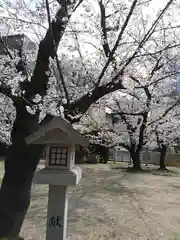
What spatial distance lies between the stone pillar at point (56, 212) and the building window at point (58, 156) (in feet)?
1.00

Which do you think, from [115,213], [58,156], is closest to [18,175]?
[58,156]

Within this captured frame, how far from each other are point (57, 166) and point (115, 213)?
14.6 ft

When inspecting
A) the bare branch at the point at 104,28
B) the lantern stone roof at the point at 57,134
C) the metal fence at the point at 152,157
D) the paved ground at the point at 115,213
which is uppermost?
the bare branch at the point at 104,28

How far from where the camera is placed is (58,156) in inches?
155

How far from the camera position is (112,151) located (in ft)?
90.5

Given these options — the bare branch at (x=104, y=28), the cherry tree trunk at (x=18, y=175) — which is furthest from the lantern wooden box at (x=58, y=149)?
the bare branch at (x=104, y=28)

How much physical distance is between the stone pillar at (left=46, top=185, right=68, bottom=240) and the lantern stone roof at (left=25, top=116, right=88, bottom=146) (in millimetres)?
596

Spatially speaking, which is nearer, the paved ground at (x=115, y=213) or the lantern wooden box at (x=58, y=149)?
the lantern wooden box at (x=58, y=149)

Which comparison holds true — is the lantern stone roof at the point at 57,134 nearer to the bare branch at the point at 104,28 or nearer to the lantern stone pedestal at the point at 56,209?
the lantern stone pedestal at the point at 56,209

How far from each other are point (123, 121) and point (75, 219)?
41.2 feet

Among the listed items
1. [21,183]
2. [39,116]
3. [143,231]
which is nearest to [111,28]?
[39,116]

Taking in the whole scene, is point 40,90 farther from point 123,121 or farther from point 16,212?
point 123,121

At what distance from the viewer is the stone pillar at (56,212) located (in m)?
4.01

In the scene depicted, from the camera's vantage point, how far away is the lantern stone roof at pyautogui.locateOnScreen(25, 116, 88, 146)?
12.5 ft
